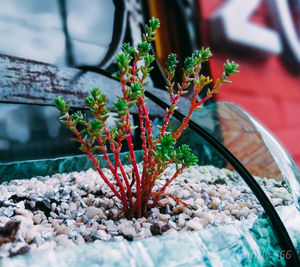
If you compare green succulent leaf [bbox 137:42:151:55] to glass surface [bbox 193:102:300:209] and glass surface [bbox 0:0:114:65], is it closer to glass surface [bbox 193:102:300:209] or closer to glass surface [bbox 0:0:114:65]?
glass surface [bbox 193:102:300:209]

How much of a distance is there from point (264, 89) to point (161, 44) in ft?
2.41

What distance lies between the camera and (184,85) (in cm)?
51

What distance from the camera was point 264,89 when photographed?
170 cm

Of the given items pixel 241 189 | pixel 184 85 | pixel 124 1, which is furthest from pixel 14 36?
pixel 241 189

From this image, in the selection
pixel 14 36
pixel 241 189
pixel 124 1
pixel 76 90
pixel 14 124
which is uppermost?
pixel 124 1

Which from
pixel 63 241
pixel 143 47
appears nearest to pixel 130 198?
pixel 63 241

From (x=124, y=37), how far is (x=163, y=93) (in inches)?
12.0

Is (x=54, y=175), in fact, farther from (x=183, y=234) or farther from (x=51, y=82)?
(x=183, y=234)

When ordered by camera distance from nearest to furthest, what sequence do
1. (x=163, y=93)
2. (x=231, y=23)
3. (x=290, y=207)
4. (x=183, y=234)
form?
(x=183, y=234) < (x=290, y=207) < (x=163, y=93) < (x=231, y=23)

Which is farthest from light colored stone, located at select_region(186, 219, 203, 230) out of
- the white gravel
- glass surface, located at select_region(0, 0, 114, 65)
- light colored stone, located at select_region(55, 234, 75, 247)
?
glass surface, located at select_region(0, 0, 114, 65)

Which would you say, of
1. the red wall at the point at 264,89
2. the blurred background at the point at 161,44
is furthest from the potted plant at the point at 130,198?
the red wall at the point at 264,89

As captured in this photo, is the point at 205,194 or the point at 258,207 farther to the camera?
the point at 205,194

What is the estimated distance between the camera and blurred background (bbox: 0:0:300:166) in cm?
117

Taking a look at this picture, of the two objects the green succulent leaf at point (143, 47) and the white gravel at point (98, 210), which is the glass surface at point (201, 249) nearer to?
the white gravel at point (98, 210)
